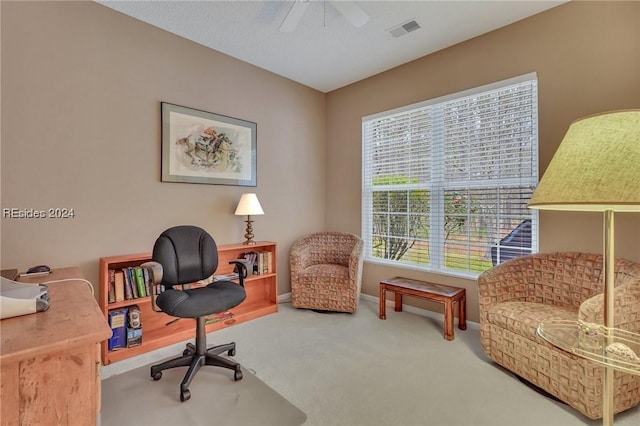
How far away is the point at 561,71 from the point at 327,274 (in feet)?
9.00

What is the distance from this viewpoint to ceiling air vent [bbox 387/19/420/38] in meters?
2.58

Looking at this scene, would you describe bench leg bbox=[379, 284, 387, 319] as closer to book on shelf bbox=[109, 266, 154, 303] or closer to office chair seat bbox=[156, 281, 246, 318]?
office chair seat bbox=[156, 281, 246, 318]

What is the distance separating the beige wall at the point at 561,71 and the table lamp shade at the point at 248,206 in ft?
6.02

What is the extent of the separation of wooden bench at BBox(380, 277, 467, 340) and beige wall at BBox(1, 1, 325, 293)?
68.4 inches

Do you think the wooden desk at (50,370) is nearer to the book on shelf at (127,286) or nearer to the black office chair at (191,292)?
the black office chair at (191,292)

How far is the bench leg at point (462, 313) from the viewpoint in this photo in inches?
108

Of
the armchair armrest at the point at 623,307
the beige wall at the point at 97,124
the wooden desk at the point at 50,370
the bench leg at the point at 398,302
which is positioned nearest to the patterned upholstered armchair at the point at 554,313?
the armchair armrest at the point at 623,307

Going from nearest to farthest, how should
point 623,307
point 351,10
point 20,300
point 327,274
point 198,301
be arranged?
point 20,300 → point 623,307 → point 198,301 → point 351,10 → point 327,274

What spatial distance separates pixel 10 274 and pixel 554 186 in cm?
266

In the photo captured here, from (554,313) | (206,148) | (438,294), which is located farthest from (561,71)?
(206,148)

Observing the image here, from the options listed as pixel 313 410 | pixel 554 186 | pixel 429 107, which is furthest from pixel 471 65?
pixel 313 410

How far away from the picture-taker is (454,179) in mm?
2994

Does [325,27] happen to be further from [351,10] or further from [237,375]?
[237,375]

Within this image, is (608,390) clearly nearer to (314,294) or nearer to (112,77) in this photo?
(314,294)
